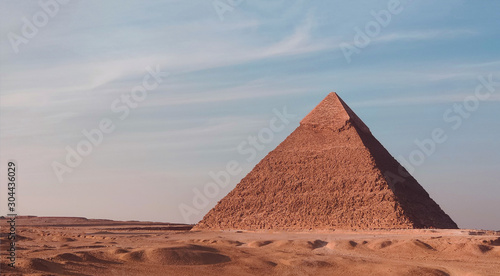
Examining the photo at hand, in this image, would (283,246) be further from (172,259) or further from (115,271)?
(115,271)

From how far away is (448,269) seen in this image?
2139cm

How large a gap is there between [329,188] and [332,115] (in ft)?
25.7

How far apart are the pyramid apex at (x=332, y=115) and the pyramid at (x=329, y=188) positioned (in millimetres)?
92

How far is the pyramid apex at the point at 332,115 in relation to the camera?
5406 cm

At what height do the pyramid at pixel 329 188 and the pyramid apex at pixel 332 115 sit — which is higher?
the pyramid apex at pixel 332 115

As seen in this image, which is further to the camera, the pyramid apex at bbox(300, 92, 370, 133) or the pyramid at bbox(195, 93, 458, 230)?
the pyramid apex at bbox(300, 92, 370, 133)

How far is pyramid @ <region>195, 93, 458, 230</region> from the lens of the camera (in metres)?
46.9

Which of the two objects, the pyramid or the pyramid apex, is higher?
the pyramid apex

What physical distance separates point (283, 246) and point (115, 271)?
1302cm

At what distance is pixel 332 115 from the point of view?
54719mm

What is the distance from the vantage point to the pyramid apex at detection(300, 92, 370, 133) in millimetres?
54062

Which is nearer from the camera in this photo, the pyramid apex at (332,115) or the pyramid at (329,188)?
the pyramid at (329,188)

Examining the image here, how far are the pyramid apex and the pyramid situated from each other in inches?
3.6

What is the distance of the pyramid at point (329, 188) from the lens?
154ft
